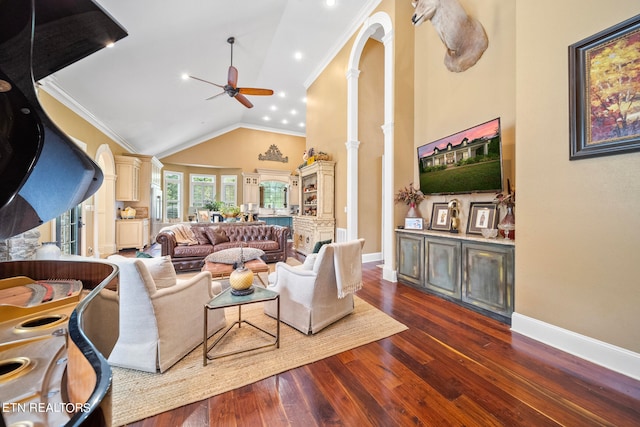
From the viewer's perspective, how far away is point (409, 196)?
12.4 feet

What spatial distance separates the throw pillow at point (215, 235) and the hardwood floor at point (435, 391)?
348 cm

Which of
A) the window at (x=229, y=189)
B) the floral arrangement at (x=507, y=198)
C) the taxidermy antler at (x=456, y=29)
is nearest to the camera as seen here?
the floral arrangement at (x=507, y=198)

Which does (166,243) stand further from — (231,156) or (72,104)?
(231,156)

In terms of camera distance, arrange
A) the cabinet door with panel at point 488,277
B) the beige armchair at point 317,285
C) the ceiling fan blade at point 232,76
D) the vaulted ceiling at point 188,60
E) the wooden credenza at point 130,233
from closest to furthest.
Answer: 1. the beige armchair at point 317,285
2. the cabinet door with panel at point 488,277
3. the vaulted ceiling at point 188,60
4. the ceiling fan blade at point 232,76
5. the wooden credenza at point 130,233

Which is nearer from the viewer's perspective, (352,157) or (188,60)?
(188,60)

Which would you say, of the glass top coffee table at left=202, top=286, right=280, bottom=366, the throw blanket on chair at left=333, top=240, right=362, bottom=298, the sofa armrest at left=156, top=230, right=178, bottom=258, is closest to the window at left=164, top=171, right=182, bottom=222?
the sofa armrest at left=156, top=230, right=178, bottom=258

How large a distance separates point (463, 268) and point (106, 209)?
24.8 ft

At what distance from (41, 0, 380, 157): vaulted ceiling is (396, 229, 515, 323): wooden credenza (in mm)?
4328

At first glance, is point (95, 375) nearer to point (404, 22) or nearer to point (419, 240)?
point (419, 240)

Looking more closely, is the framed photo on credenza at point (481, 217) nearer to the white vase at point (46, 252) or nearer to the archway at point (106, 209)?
the white vase at point (46, 252)

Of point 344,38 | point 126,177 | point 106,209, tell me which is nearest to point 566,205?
point 344,38

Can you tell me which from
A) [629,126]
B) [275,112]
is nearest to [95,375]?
[629,126]

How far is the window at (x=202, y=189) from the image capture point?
969cm

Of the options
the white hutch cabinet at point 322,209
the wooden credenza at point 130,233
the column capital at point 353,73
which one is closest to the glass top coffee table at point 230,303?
the white hutch cabinet at point 322,209
